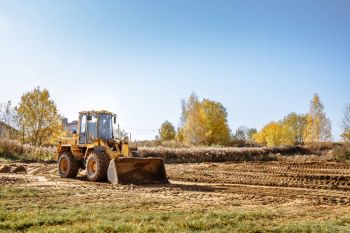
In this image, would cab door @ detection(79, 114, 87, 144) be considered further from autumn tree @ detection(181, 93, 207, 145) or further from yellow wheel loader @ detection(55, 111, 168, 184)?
autumn tree @ detection(181, 93, 207, 145)

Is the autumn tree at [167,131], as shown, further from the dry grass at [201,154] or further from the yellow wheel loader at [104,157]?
the yellow wheel loader at [104,157]

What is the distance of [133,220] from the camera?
8.01 metres

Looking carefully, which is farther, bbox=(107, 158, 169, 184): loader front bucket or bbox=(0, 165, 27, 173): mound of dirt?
bbox=(0, 165, 27, 173): mound of dirt

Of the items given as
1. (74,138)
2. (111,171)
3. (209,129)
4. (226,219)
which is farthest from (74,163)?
(209,129)

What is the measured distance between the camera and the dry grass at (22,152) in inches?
1222

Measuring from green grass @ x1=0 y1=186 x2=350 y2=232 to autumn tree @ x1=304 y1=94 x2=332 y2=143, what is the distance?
61.8 metres

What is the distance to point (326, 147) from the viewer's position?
5569 cm

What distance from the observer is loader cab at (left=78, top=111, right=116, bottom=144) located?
16781 millimetres

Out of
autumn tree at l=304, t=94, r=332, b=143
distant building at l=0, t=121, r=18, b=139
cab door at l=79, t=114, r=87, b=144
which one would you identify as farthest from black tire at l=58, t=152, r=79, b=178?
autumn tree at l=304, t=94, r=332, b=143

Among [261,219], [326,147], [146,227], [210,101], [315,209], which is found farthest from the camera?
[210,101]

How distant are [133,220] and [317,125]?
6414cm

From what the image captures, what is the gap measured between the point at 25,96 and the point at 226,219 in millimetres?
36031

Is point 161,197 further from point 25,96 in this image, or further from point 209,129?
point 209,129

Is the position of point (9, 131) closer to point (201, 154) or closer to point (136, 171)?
point (201, 154)
